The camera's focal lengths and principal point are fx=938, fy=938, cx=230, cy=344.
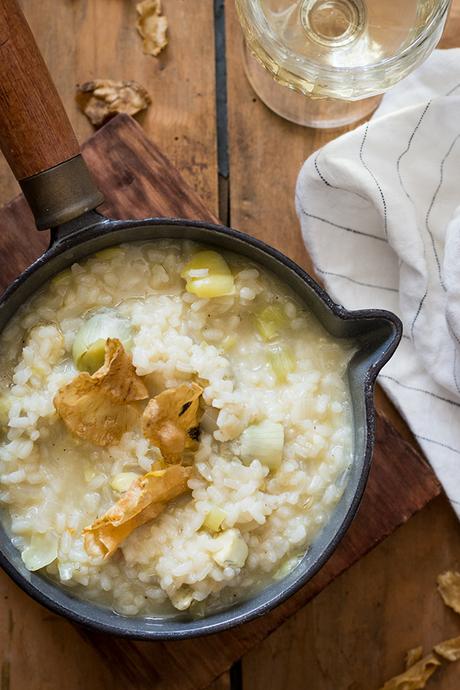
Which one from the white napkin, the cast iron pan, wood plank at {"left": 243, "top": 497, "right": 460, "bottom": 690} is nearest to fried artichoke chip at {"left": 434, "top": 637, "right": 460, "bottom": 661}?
wood plank at {"left": 243, "top": 497, "right": 460, "bottom": 690}

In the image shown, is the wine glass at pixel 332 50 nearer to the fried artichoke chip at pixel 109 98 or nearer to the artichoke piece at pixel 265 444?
the fried artichoke chip at pixel 109 98

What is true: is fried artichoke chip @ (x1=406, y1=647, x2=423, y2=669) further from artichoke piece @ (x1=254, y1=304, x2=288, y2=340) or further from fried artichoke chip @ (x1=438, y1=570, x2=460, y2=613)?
artichoke piece @ (x1=254, y1=304, x2=288, y2=340)

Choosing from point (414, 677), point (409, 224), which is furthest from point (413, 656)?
point (409, 224)

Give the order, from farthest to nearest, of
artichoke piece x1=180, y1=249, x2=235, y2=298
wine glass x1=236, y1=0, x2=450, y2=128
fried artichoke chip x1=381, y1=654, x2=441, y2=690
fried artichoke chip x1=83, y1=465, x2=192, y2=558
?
fried artichoke chip x1=381, y1=654, x2=441, y2=690 → wine glass x1=236, y1=0, x2=450, y2=128 → artichoke piece x1=180, y1=249, x2=235, y2=298 → fried artichoke chip x1=83, y1=465, x2=192, y2=558

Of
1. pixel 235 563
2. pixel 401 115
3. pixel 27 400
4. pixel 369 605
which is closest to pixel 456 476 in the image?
pixel 369 605

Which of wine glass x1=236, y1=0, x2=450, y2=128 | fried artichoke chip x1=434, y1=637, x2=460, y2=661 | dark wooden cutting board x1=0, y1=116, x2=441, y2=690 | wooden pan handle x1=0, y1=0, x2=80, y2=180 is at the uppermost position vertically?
wooden pan handle x1=0, y1=0, x2=80, y2=180

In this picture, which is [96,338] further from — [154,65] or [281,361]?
[154,65]

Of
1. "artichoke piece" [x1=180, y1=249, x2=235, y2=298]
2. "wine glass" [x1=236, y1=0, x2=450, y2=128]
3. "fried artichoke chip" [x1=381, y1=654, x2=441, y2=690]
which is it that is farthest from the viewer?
"fried artichoke chip" [x1=381, y1=654, x2=441, y2=690]

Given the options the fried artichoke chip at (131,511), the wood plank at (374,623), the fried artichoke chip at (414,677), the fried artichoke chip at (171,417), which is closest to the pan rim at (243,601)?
the fried artichoke chip at (131,511)

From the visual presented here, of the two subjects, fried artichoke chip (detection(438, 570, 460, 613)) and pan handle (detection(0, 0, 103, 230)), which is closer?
pan handle (detection(0, 0, 103, 230))
